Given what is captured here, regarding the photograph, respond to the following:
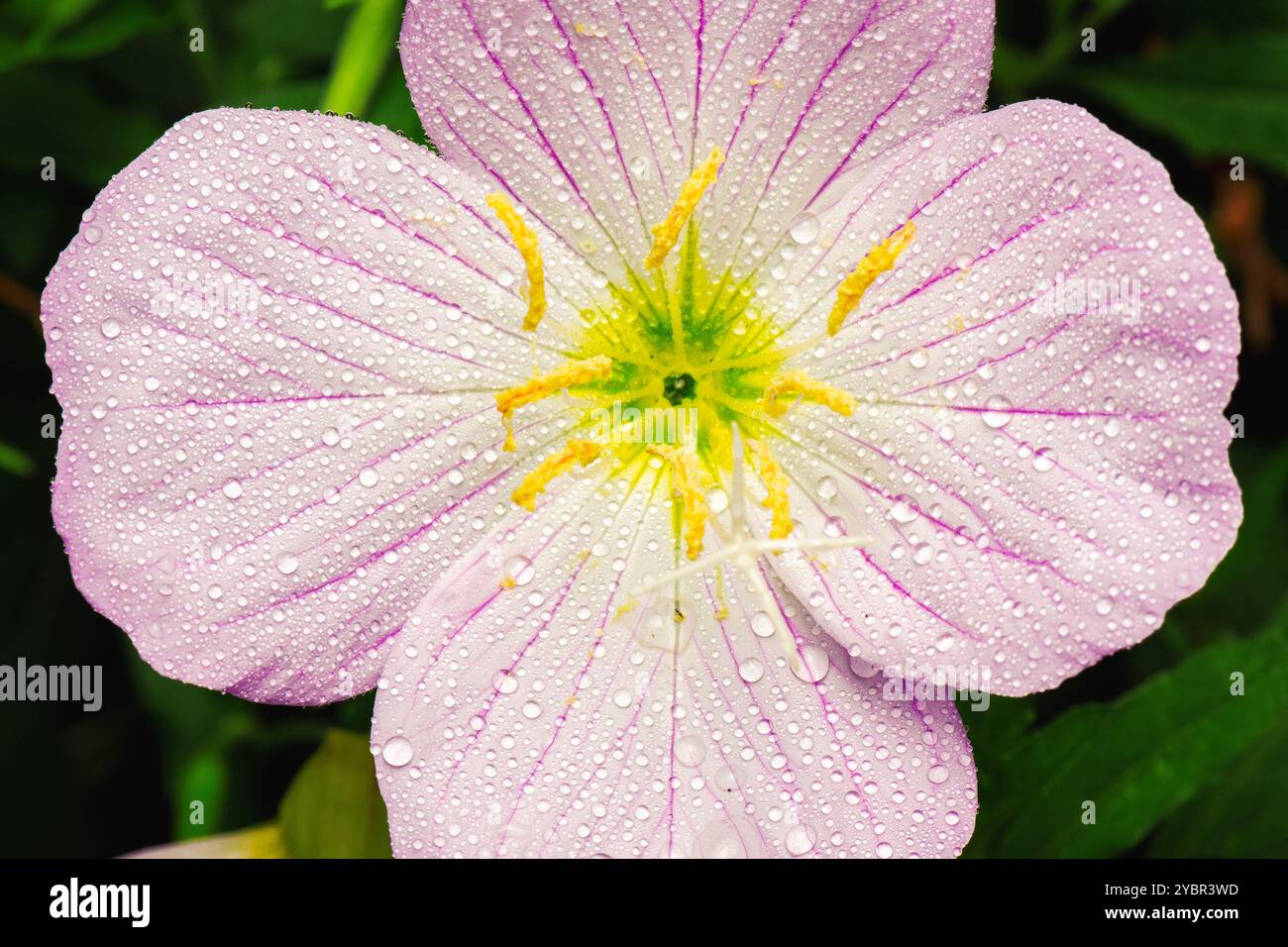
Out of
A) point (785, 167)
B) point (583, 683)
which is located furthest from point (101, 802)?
point (785, 167)

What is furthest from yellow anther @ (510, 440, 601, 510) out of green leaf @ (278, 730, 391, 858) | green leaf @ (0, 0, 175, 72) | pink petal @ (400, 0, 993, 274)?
green leaf @ (0, 0, 175, 72)

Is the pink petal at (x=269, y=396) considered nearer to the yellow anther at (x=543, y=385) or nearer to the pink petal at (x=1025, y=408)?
the yellow anther at (x=543, y=385)

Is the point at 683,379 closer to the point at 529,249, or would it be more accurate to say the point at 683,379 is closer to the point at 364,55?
the point at 529,249

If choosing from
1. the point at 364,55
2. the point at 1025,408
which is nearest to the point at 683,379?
the point at 1025,408

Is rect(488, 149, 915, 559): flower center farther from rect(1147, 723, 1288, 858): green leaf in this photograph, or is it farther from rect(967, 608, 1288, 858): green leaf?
rect(1147, 723, 1288, 858): green leaf

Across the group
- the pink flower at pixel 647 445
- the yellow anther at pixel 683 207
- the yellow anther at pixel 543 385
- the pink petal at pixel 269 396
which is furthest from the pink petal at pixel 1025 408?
the pink petal at pixel 269 396

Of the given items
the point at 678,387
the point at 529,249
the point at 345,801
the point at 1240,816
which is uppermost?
the point at 529,249

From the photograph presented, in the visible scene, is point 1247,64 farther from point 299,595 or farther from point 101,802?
point 101,802
